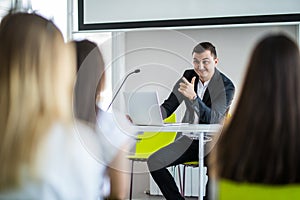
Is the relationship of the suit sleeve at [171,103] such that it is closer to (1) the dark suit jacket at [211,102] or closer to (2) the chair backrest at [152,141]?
(1) the dark suit jacket at [211,102]

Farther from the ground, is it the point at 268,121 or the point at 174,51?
the point at 174,51

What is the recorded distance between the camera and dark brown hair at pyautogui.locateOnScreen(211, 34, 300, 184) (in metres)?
1.13

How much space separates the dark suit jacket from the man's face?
40 mm

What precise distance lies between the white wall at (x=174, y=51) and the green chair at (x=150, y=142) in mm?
739

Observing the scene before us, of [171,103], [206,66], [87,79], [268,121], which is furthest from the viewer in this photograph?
[171,103]

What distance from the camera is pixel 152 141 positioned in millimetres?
3820

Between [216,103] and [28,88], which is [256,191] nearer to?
[28,88]

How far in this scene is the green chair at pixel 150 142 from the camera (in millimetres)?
3658

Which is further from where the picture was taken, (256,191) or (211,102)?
(211,102)

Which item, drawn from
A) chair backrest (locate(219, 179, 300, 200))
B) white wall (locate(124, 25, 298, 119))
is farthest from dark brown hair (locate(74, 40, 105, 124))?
white wall (locate(124, 25, 298, 119))

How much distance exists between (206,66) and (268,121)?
231 centimetres

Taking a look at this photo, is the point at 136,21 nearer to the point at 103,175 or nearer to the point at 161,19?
the point at 161,19

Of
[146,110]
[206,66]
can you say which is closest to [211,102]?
[206,66]

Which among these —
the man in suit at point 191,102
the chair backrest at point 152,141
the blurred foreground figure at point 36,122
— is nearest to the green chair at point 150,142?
the chair backrest at point 152,141
